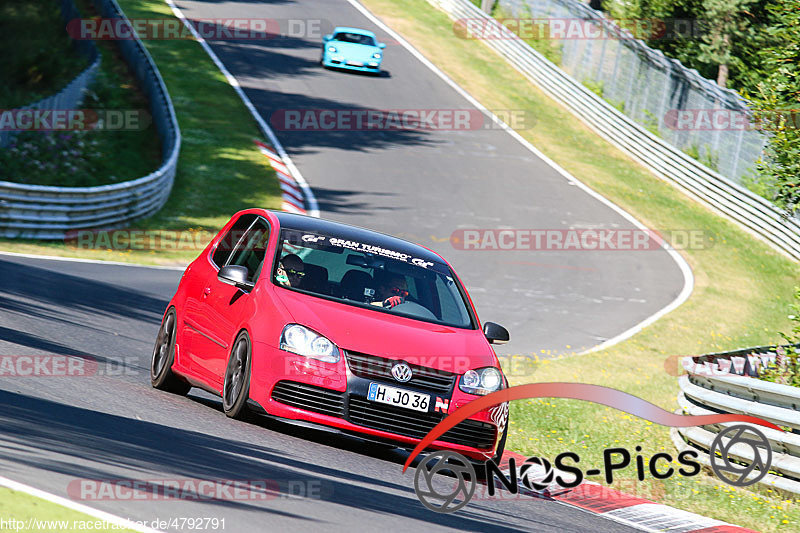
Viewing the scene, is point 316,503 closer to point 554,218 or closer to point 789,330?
point 789,330

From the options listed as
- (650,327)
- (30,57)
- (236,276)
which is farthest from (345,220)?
(236,276)

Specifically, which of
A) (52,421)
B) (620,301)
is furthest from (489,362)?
(620,301)

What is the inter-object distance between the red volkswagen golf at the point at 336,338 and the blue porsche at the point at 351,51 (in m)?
30.5

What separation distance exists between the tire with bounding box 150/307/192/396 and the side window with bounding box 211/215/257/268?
0.61 meters

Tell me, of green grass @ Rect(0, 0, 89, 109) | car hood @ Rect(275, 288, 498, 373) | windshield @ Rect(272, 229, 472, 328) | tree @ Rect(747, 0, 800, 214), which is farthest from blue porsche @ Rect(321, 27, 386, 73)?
car hood @ Rect(275, 288, 498, 373)

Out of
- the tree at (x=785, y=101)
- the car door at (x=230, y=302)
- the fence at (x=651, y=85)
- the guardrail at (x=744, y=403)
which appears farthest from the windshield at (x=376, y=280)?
the fence at (x=651, y=85)

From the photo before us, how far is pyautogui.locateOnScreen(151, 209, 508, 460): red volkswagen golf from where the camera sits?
7.70m

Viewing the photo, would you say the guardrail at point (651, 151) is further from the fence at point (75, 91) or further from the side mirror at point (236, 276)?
the side mirror at point (236, 276)

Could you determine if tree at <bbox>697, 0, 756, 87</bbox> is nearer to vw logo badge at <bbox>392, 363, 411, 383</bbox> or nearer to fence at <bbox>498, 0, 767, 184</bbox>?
fence at <bbox>498, 0, 767, 184</bbox>

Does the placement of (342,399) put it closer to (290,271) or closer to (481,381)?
(481,381)

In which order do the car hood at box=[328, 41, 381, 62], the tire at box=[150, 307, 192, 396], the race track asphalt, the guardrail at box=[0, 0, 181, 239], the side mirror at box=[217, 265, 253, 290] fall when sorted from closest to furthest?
the race track asphalt, the side mirror at box=[217, 265, 253, 290], the tire at box=[150, 307, 192, 396], the guardrail at box=[0, 0, 181, 239], the car hood at box=[328, 41, 381, 62]

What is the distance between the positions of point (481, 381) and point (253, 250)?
231 centimetres

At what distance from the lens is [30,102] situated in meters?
31.2

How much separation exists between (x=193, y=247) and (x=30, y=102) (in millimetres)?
10847
